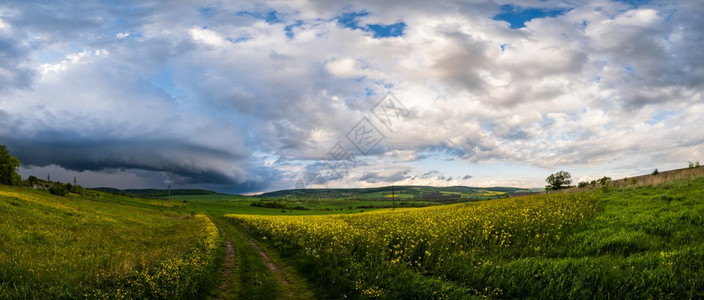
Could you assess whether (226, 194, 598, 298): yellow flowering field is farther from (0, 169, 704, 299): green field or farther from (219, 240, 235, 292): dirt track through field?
(219, 240, 235, 292): dirt track through field

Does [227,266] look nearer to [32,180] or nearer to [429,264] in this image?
[429,264]

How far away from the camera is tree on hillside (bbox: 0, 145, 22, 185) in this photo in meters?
89.4

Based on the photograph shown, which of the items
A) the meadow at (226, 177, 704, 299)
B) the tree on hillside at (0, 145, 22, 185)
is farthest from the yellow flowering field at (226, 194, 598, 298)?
the tree on hillside at (0, 145, 22, 185)

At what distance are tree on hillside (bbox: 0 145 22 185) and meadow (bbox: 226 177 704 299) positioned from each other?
383 feet

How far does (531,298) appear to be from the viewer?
823 cm

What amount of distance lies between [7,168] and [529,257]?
426 feet

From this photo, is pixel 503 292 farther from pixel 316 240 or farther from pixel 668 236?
pixel 316 240

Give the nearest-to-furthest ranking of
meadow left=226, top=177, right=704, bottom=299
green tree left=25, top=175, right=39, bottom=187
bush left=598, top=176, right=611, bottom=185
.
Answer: meadow left=226, top=177, right=704, bottom=299 → bush left=598, top=176, right=611, bottom=185 → green tree left=25, top=175, right=39, bottom=187

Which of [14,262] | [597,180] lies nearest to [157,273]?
[14,262]

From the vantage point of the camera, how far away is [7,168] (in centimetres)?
9025

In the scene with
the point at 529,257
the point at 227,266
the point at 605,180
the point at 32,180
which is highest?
the point at 32,180

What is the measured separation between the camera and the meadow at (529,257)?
8172 mm

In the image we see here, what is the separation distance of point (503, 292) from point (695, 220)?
1064 cm

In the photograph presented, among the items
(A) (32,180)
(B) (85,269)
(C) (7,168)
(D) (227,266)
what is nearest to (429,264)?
(D) (227,266)
